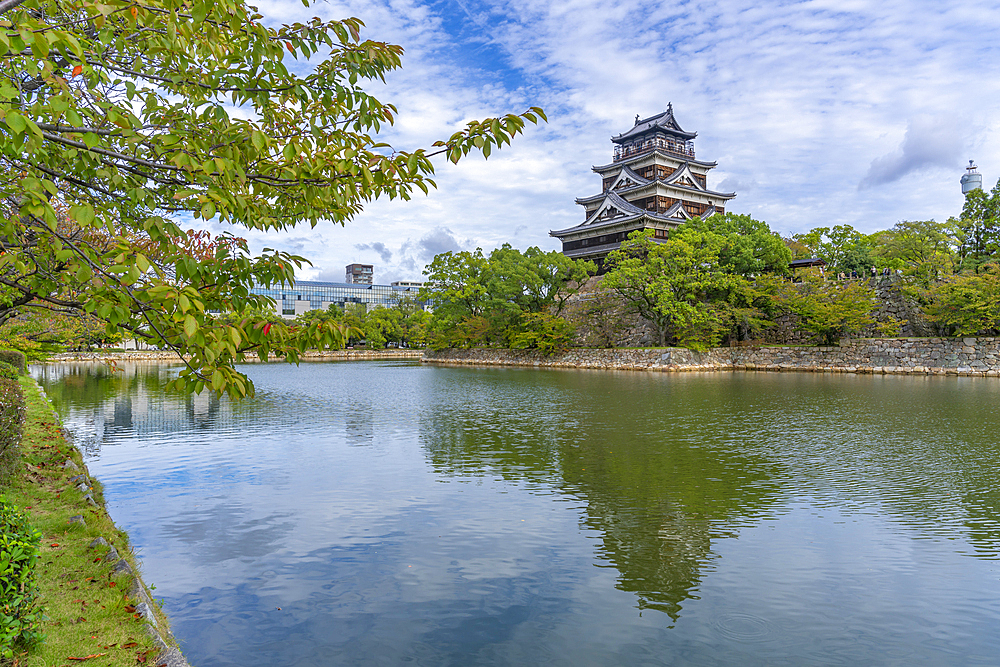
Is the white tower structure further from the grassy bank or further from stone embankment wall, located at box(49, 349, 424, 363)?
the grassy bank

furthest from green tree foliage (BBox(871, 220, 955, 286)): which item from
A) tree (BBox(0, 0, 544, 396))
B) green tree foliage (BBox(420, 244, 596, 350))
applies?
tree (BBox(0, 0, 544, 396))

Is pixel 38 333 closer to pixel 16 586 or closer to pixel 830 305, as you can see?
pixel 16 586

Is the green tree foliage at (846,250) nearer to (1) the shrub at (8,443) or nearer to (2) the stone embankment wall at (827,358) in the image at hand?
(2) the stone embankment wall at (827,358)

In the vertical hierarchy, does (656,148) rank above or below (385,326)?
above

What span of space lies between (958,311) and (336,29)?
40.3m

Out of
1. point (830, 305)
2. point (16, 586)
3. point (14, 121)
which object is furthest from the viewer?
point (830, 305)

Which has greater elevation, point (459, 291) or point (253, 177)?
point (459, 291)

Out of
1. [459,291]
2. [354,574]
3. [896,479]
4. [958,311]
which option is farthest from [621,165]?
[354,574]

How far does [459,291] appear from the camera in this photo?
5012cm

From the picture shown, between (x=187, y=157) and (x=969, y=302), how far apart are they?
4099cm

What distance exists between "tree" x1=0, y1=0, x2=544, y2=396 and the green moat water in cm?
316

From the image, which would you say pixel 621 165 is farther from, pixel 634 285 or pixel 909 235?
pixel 909 235

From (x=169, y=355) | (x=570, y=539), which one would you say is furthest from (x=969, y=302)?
(x=169, y=355)

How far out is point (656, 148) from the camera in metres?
56.7
